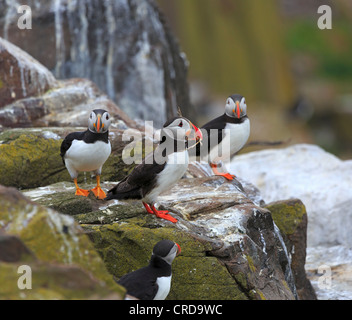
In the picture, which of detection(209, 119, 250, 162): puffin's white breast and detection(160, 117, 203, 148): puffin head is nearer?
detection(160, 117, 203, 148): puffin head

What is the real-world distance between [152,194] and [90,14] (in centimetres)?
662

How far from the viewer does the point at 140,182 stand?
670 centimetres

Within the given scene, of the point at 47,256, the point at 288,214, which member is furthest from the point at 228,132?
the point at 47,256

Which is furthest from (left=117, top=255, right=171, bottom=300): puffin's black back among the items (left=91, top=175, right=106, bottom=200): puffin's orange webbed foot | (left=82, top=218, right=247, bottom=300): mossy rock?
(left=91, top=175, right=106, bottom=200): puffin's orange webbed foot

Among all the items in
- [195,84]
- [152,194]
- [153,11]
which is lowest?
[195,84]

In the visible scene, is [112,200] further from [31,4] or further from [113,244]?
[31,4]

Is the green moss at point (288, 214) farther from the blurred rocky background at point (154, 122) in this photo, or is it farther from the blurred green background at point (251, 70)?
the blurred green background at point (251, 70)

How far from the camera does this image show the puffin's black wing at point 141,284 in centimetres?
551

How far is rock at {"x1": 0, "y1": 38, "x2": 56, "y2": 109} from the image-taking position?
10.0 meters

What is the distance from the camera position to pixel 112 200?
7199 millimetres

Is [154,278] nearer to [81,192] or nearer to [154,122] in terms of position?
[81,192]

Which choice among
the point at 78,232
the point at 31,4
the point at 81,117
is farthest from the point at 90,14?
the point at 78,232

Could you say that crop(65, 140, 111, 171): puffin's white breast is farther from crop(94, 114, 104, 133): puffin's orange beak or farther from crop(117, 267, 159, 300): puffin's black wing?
crop(117, 267, 159, 300): puffin's black wing

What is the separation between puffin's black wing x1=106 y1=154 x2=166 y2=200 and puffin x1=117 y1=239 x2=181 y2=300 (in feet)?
3.21
